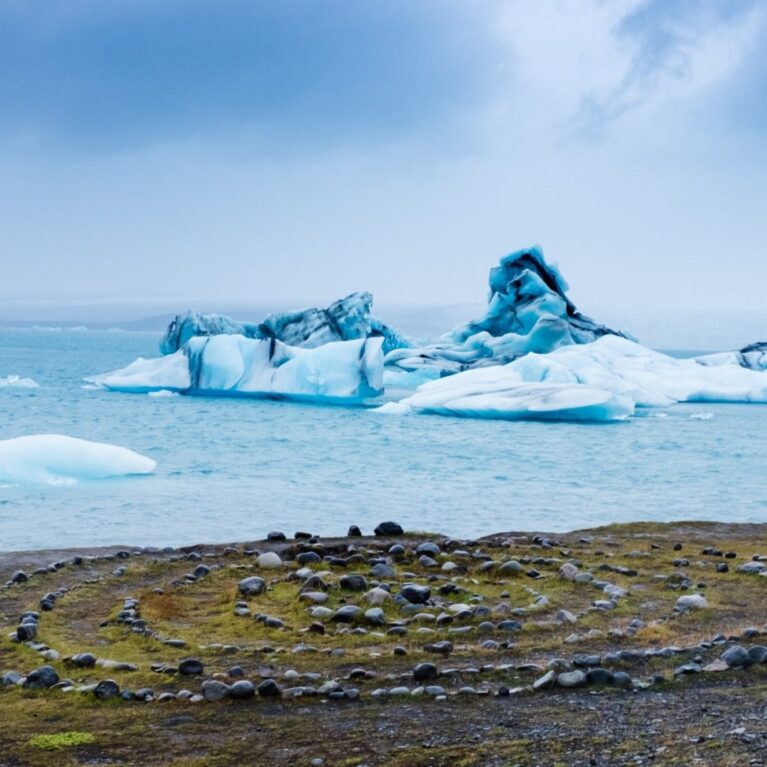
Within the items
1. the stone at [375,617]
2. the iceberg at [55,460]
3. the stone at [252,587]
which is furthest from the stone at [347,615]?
the iceberg at [55,460]

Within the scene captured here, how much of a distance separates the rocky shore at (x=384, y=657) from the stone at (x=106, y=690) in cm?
2

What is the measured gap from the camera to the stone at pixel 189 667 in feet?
29.0

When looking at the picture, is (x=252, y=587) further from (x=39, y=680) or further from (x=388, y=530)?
(x=388, y=530)

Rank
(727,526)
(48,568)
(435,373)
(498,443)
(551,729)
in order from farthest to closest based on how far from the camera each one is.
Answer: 1. (435,373)
2. (498,443)
3. (727,526)
4. (48,568)
5. (551,729)

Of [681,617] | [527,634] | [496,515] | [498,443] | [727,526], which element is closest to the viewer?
[527,634]

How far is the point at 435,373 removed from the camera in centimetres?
6228

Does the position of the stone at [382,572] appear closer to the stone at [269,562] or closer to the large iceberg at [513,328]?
the stone at [269,562]

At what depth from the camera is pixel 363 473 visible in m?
32.9

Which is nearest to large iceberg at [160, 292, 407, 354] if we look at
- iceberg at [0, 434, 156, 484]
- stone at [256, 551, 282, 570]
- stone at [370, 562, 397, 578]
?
iceberg at [0, 434, 156, 484]

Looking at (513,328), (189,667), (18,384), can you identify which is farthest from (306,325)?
(189,667)

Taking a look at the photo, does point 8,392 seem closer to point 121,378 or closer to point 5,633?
point 121,378

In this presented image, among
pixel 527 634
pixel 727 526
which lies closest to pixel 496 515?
pixel 727 526

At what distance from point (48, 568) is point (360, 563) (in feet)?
13.6

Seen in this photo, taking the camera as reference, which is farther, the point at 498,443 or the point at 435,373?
the point at 435,373
